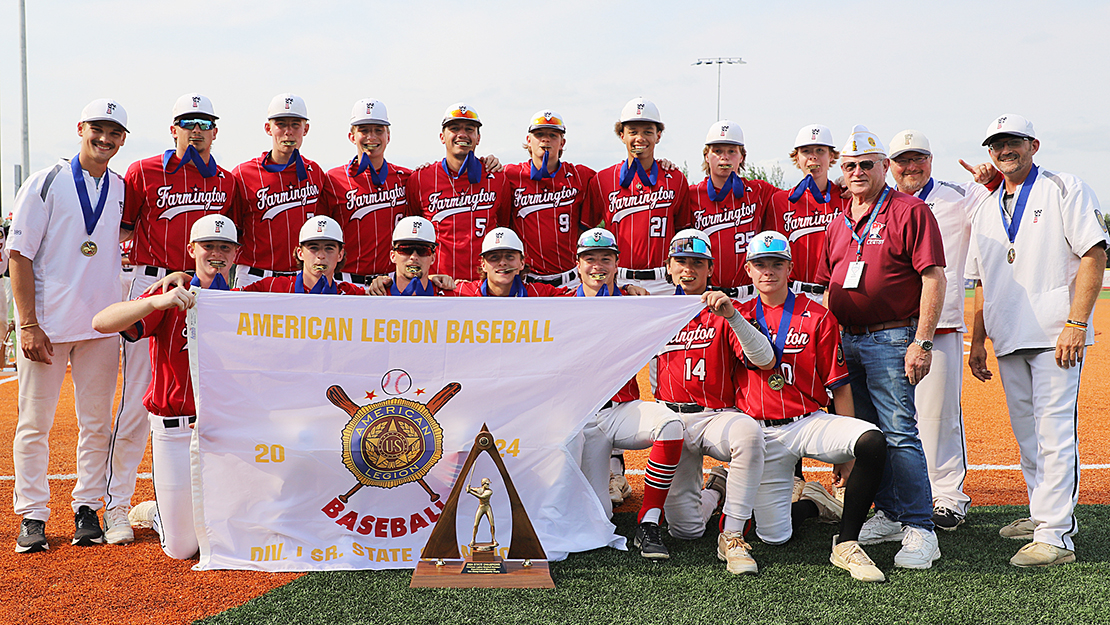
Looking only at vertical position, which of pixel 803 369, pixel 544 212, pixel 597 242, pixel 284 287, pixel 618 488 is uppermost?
pixel 544 212

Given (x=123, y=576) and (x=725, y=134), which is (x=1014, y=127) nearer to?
(x=725, y=134)

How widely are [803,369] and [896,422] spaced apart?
0.67 metres

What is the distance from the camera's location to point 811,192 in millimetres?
7117

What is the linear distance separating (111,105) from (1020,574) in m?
6.47

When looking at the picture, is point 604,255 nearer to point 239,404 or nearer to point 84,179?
point 239,404

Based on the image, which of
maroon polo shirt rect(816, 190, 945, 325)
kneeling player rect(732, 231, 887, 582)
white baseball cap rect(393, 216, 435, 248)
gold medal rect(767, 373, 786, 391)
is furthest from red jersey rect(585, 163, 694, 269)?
gold medal rect(767, 373, 786, 391)

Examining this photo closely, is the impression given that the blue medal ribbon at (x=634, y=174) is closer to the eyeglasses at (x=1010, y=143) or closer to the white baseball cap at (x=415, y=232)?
the white baseball cap at (x=415, y=232)

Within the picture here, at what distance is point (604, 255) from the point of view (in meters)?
5.67

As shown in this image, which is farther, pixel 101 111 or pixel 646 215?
pixel 646 215

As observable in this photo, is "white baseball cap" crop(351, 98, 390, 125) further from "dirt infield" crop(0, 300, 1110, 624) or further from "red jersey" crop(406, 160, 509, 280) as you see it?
"dirt infield" crop(0, 300, 1110, 624)

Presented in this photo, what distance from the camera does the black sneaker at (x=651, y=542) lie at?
4973 millimetres

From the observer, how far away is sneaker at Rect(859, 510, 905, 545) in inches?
209

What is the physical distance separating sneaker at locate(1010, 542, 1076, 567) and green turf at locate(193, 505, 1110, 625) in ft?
0.21

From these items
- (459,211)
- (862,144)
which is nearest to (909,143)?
(862,144)
